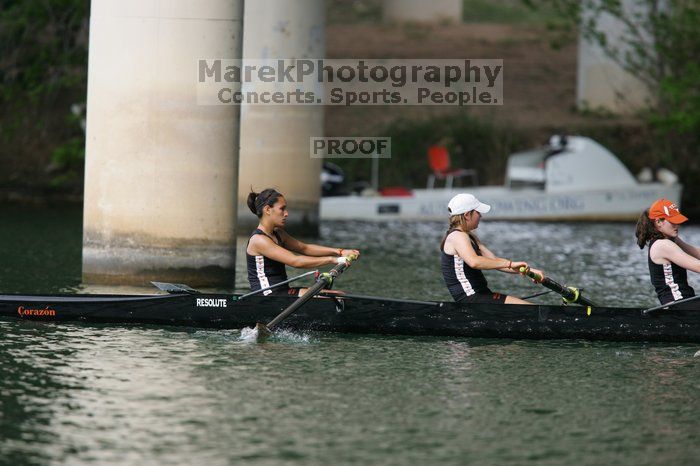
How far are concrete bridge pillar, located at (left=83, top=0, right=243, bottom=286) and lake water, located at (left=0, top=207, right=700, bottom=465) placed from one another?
2.86 m

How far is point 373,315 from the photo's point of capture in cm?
1275

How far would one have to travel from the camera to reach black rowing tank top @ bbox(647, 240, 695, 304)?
12.4 m

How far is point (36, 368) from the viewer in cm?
1085

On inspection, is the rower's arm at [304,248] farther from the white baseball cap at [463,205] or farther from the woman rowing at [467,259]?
the white baseball cap at [463,205]

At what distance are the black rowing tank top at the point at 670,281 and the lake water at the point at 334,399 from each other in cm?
49

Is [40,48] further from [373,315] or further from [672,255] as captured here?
[672,255]

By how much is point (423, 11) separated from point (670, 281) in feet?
111

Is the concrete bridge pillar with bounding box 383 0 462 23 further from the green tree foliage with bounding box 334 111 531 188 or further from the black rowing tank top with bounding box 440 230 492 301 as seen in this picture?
the black rowing tank top with bounding box 440 230 492 301

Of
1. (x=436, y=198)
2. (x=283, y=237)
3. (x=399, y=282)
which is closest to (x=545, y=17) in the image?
(x=436, y=198)

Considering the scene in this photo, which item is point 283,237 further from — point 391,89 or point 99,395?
point 391,89

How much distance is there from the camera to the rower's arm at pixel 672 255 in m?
12.1

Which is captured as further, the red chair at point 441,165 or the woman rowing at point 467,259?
the red chair at point 441,165

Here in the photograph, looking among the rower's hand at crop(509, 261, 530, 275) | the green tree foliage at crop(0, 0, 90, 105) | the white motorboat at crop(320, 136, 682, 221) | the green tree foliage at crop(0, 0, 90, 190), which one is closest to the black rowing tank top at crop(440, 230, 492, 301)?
the rower's hand at crop(509, 261, 530, 275)

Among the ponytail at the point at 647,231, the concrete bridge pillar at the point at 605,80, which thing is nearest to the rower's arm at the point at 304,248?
the ponytail at the point at 647,231
